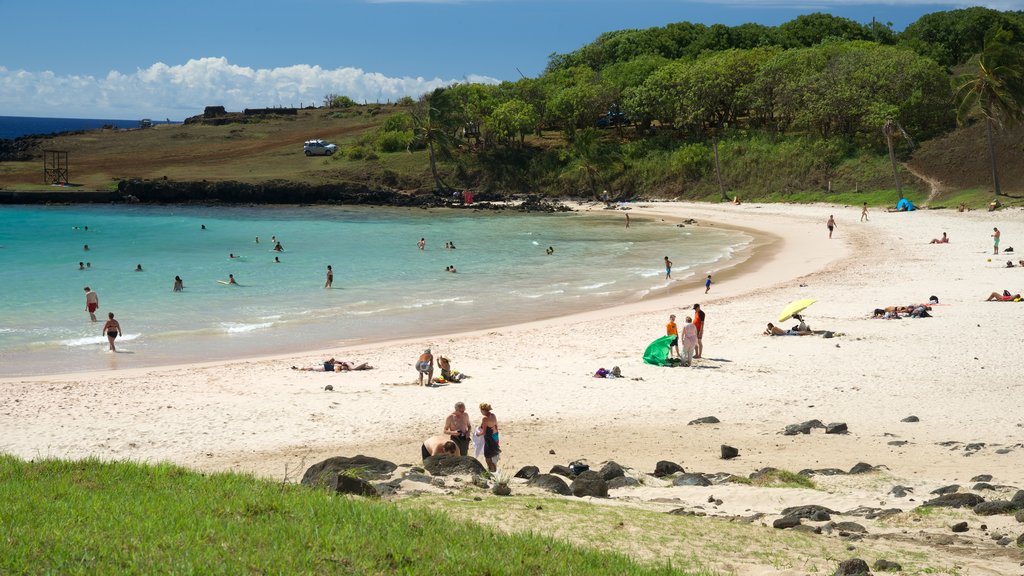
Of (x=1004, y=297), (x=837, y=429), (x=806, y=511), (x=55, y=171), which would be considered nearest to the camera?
(x=806, y=511)

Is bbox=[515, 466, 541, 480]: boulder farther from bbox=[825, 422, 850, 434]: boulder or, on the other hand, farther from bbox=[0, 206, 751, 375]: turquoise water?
bbox=[0, 206, 751, 375]: turquoise water

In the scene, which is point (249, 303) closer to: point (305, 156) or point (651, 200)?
point (651, 200)

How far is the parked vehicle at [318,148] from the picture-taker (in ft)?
287

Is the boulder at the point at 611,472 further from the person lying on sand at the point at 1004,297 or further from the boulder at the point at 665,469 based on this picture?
the person lying on sand at the point at 1004,297

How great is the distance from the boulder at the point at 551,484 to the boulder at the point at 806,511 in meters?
2.52

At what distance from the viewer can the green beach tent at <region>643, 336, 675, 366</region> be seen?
20016mm

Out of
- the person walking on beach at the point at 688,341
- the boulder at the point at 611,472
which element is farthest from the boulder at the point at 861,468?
the person walking on beach at the point at 688,341

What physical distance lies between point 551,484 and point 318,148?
80.3 m

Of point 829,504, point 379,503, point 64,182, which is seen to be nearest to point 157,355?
point 379,503

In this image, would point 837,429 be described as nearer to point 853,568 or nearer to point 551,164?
point 853,568

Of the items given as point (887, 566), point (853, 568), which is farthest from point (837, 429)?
point (853, 568)

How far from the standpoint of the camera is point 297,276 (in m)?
39.3

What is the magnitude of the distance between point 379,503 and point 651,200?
64787 mm

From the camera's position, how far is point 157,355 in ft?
78.6
